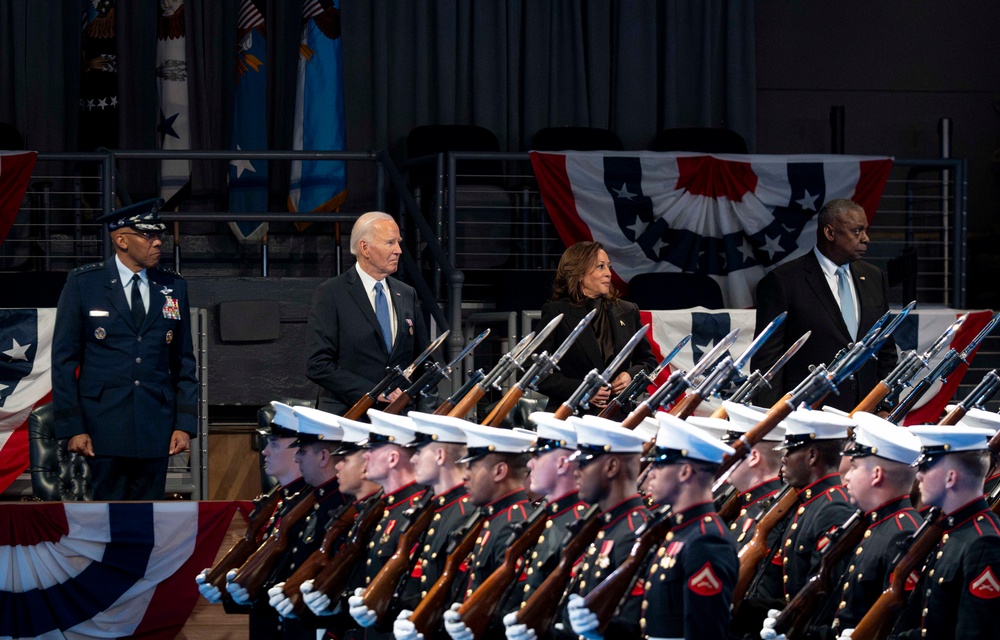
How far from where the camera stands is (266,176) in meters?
9.20

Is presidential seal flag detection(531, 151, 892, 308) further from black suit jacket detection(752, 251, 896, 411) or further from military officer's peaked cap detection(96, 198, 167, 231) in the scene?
military officer's peaked cap detection(96, 198, 167, 231)

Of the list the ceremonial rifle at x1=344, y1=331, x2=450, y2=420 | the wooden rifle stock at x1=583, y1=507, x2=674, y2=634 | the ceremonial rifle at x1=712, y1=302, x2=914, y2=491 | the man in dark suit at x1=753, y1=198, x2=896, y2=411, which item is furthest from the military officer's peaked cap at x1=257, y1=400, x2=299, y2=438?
the man in dark suit at x1=753, y1=198, x2=896, y2=411

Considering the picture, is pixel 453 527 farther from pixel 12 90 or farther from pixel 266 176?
pixel 12 90

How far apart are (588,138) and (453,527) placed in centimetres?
555

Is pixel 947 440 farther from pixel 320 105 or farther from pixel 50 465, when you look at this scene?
pixel 320 105

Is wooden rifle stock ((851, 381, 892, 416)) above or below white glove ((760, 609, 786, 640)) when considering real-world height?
above

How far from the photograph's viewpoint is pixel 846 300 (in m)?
5.64

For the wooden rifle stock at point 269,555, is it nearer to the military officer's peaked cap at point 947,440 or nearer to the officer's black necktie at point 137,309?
the officer's black necktie at point 137,309

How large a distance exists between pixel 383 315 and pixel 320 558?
1.40 metres

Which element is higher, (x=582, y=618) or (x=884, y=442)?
(x=884, y=442)

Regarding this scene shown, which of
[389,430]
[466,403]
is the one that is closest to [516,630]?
[389,430]

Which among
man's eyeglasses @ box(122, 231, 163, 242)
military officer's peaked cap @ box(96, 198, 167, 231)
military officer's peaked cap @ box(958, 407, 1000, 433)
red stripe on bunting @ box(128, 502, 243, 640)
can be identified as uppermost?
military officer's peaked cap @ box(96, 198, 167, 231)

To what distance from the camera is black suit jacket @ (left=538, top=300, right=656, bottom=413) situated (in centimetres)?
553

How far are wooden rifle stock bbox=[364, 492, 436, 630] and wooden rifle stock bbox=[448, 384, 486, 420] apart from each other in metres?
0.53
